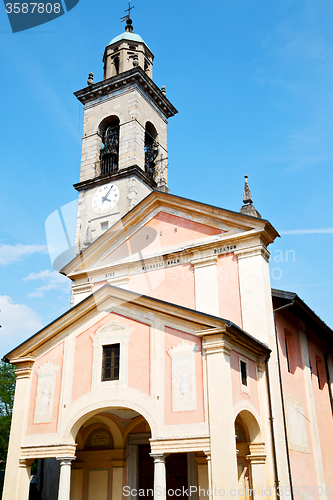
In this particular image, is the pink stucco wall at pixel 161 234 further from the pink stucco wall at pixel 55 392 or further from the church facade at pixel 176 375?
the pink stucco wall at pixel 55 392

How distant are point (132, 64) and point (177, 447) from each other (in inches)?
918

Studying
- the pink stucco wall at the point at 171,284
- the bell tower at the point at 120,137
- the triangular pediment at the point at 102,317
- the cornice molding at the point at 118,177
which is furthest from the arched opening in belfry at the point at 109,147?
the triangular pediment at the point at 102,317

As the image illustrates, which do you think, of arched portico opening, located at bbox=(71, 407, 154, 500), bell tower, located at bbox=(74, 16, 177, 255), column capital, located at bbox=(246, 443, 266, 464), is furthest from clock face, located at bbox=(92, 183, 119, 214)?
column capital, located at bbox=(246, 443, 266, 464)

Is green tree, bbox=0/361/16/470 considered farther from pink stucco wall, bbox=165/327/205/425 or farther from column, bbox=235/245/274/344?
pink stucco wall, bbox=165/327/205/425

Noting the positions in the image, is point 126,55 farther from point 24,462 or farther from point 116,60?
point 24,462

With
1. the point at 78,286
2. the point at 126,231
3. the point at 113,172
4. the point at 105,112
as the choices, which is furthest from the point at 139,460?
the point at 105,112

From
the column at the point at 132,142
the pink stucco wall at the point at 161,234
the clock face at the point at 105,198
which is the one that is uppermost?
the column at the point at 132,142

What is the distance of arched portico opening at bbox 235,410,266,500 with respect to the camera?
12023mm

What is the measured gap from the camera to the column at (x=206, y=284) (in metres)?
14.8

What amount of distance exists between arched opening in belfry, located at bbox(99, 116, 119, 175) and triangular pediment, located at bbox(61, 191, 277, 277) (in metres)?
8.24

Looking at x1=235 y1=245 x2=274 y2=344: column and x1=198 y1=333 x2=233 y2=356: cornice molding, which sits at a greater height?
x1=235 y1=245 x2=274 y2=344: column

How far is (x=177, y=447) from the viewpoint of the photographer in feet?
34.2

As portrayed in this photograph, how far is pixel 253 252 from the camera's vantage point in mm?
14664

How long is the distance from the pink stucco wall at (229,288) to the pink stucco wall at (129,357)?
3.52 m
